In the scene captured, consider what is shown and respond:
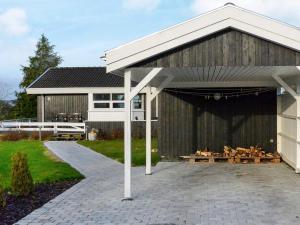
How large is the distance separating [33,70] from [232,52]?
40.1m

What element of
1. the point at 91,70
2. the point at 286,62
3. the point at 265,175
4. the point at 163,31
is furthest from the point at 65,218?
the point at 91,70

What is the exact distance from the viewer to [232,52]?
9.44 metres

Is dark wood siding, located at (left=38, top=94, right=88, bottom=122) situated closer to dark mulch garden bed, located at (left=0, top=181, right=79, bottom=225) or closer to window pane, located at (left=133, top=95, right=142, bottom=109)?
window pane, located at (left=133, top=95, right=142, bottom=109)

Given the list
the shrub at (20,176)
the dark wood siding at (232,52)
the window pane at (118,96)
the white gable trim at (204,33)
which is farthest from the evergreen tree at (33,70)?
the dark wood siding at (232,52)

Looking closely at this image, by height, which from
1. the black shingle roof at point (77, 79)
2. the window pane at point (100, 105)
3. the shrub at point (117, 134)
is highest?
the black shingle roof at point (77, 79)

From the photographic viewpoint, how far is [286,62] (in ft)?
30.9

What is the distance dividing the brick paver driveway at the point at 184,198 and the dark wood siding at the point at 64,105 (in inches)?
587

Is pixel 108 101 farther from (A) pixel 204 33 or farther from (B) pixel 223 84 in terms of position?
(A) pixel 204 33

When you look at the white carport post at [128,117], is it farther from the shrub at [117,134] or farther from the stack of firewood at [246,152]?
the shrub at [117,134]

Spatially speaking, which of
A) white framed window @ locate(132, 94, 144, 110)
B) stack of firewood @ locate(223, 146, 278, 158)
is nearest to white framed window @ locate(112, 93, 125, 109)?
white framed window @ locate(132, 94, 144, 110)

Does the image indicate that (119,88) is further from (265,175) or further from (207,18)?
(207,18)

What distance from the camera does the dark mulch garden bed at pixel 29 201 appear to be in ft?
26.7

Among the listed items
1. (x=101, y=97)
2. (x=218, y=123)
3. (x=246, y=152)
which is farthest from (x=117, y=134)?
(x=246, y=152)

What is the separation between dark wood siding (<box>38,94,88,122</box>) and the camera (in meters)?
29.0
